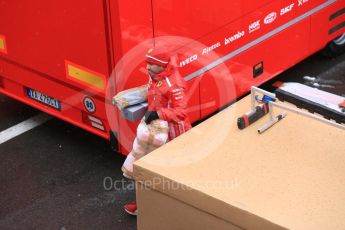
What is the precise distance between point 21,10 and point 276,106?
9.16 feet

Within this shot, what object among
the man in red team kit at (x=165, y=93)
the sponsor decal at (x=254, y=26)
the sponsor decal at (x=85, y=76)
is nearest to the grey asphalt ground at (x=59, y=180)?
the sponsor decal at (x=85, y=76)

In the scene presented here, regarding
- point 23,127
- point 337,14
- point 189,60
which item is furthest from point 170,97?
point 337,14

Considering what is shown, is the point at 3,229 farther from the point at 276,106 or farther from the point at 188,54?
the point at 276,106

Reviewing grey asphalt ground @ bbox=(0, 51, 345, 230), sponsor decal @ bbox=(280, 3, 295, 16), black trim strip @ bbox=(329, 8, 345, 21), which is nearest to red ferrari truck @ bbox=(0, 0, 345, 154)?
sponsor decal @ bbox=(280, 3, 295, 16)

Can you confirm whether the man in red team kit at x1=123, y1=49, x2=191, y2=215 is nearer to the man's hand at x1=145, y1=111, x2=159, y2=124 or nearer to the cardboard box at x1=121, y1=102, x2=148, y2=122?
the man's hand at x1=145, y1=111, x2=159, y2=124

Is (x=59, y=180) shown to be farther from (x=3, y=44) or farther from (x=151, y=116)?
(x=151, y=116)

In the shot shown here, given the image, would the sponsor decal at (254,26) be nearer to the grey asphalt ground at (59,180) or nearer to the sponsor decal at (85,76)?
the sponsor decal at (85,76)

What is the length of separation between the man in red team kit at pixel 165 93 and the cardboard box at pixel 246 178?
840mm

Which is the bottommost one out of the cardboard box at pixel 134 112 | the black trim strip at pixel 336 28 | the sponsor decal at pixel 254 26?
the black trim strip at pixel 336 28

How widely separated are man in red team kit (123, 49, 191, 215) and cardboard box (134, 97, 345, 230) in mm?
840

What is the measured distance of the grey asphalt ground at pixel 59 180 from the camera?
17.2 feet

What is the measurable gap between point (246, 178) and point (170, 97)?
1470mm

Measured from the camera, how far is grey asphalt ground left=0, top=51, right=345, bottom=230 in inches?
207

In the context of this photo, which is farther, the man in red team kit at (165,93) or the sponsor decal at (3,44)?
the sponsor decal at (3,44)
